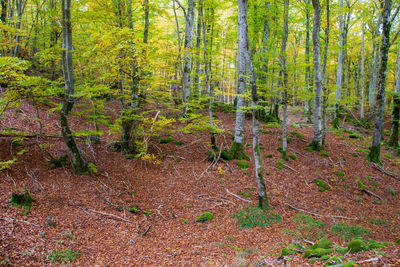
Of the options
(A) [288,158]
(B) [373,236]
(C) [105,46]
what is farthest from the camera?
(A) [288,158]

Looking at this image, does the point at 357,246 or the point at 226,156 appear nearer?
the point at 357,246

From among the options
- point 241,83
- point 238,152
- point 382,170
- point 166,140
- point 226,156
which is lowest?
point 382,170

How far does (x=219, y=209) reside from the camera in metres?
6.63

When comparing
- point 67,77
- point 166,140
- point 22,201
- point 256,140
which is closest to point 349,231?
point 256,140

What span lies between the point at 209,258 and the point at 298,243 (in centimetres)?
210

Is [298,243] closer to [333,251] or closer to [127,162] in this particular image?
[333,251]

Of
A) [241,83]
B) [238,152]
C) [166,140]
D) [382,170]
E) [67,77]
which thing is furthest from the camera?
[166,140]

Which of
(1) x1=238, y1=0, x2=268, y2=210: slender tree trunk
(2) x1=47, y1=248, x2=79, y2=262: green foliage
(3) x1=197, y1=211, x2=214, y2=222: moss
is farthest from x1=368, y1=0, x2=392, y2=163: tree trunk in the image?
(2) x1=47, y1=248, x2=79, y2=262: green foliage

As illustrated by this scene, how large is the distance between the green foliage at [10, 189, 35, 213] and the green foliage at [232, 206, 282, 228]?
5.26 metres

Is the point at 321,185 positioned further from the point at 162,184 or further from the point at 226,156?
the point at 162,184

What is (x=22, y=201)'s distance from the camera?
4.97m

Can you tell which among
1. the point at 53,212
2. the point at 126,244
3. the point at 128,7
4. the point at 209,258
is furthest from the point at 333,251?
the point at 128,7

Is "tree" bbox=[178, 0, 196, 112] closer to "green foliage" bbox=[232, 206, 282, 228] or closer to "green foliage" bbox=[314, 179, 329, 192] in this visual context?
"green foliage" bbox=[232, 206, 282, 228]

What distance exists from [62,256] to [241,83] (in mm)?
7523
